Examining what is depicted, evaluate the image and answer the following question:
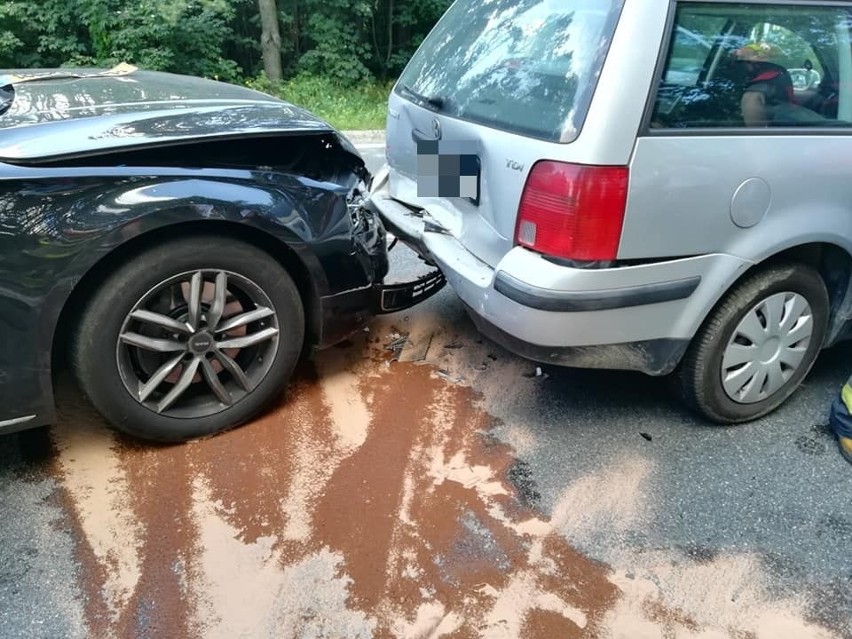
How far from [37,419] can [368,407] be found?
1289 mm

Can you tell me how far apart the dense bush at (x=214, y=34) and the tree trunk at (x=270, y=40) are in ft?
1.71

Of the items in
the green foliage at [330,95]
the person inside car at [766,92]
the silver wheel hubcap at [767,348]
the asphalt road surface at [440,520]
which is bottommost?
the green foliage at [330,95]

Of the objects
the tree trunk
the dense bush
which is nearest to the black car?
the dense bush

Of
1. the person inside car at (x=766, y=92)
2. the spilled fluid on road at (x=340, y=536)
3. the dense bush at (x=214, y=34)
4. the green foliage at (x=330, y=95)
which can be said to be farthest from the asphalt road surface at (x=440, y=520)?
the dense bush at (x=214, y=34)

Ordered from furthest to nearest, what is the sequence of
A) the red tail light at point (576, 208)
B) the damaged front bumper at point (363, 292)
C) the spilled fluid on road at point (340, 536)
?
the damaged front bumper at point (363, 292)
the red tail light at point (576, 208)
the spilled fluid on road at point (340, 536)

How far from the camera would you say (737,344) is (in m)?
2.85

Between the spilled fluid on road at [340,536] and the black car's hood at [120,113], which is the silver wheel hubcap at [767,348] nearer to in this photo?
the spilled fluid on road at [340,536]

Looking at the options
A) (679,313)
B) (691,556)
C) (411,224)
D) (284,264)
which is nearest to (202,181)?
(284,264)

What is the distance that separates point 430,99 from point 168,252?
1.33 metres

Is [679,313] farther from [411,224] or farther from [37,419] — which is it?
[37,419]

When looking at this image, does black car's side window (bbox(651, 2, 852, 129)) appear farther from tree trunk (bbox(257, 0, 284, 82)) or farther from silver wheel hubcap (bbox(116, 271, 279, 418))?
tree trunk (bbox(257, 0, 284, 82))

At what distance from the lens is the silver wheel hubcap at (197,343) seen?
2.66m

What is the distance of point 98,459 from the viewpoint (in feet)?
9.11

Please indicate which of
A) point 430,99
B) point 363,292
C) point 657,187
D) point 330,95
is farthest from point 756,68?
point 330,95
